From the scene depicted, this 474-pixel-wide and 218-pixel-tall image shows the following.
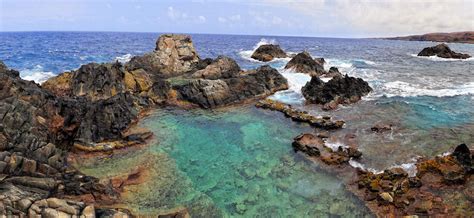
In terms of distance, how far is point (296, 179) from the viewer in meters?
22.7

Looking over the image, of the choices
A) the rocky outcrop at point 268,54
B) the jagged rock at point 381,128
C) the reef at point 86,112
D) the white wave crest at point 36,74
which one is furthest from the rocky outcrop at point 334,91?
the white wave crest at point 36,74

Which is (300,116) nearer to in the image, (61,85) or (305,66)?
(305,66)

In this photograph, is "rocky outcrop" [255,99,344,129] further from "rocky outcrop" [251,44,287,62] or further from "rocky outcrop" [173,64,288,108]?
"rocky outcrop" [251,44,287,62]

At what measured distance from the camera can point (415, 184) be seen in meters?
21.2

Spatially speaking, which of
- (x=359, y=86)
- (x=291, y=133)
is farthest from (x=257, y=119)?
(x=359, y=86)

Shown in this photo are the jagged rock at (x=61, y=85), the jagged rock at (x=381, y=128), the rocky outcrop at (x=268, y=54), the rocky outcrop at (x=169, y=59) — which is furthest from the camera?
the rocky outcrop at (x=268, y=54)

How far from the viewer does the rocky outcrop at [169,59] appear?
50.6 metres

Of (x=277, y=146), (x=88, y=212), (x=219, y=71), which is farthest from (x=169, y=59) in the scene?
→ (x=88, y=212)

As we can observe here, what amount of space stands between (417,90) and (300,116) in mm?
21416

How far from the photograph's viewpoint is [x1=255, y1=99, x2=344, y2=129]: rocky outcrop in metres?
31.5

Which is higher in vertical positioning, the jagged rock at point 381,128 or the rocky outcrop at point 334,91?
the rocky outcrop at point 334,91

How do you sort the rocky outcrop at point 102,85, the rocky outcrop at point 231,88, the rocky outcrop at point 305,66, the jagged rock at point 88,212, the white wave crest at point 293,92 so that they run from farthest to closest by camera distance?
the rocky outcrop at point 305,66 → the white wave crest at point 293,92 → the rocky outcrop at point 231,88 → the rocky outcrop at point 102,85 → the jagged rock at point 88,212

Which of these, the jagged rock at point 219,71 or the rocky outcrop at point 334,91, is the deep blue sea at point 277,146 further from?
the jagged rock at point 219,71

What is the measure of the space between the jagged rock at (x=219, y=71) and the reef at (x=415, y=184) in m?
24.2
